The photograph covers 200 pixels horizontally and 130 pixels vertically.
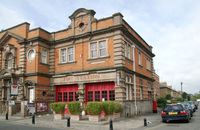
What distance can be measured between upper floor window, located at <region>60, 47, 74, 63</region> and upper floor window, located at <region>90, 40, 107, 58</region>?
2830 mm

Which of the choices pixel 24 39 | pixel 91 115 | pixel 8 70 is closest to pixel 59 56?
pixel 24 39

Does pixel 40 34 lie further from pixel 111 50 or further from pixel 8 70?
pixel 111 50

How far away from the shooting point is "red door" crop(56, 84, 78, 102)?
88.3ft

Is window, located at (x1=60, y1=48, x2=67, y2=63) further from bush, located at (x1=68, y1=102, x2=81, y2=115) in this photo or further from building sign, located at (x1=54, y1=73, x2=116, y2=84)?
bush, located at (x1=68, y1=102, x2=81, y2=115)

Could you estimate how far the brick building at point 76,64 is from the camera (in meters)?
24.2

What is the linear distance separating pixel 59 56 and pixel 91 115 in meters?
10.6

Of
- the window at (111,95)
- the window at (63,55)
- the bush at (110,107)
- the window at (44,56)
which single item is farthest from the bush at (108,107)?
the window at (44,56)

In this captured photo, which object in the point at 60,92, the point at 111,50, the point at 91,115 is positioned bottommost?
the point at 91,115

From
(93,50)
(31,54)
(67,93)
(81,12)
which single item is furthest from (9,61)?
(93,50)

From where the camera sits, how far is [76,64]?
26859mm

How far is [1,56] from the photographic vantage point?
1229 inches

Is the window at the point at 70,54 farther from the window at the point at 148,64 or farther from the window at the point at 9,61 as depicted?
the window at the point at 148,64

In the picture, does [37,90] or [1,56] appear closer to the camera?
[37,90]

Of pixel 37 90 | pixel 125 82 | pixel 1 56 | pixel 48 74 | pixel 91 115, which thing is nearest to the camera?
pixel 91 115
